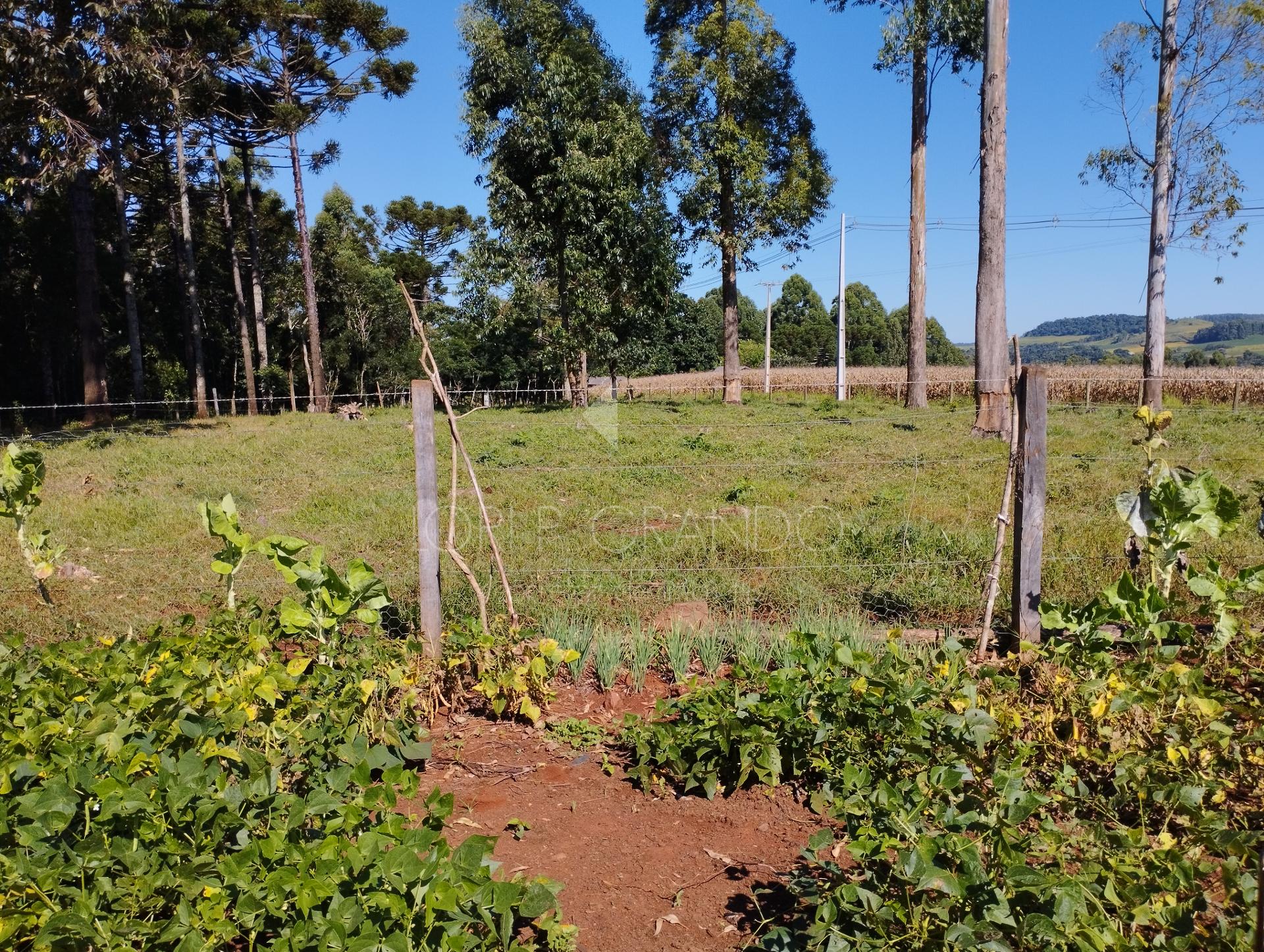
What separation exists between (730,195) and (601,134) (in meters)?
3.52

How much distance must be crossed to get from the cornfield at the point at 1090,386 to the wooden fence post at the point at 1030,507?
12.9 metres

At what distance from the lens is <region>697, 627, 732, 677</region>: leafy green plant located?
367 centimetres

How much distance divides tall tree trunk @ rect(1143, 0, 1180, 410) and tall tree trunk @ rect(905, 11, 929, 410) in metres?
4.11

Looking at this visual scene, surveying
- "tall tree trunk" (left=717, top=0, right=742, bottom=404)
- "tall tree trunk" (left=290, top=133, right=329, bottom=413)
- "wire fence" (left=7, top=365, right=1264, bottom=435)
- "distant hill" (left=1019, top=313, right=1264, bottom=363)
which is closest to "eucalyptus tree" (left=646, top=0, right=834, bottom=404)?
"tall tree trunk" (left=717, top=0, right=742, bottom=404)

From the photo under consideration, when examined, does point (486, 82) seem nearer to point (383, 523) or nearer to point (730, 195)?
Result: point (730, 195)

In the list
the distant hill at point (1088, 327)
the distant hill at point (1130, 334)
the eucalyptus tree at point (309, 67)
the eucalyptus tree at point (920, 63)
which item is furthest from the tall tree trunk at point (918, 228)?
the distant hill at point (1088, 327)

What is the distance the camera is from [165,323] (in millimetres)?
27844

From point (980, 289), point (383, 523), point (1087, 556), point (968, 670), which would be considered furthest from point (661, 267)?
point (968, 670)

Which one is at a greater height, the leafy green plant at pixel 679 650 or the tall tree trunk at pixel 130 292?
the tall tree trunk at pixel 130 292

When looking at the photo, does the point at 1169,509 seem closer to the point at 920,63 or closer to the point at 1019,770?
the point at 1019,770

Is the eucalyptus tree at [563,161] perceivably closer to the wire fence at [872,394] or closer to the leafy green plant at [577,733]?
the wire fence at [872,394]

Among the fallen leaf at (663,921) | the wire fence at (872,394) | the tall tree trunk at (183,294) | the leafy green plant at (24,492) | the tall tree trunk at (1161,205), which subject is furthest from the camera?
the tall tree trunk at (183,294)

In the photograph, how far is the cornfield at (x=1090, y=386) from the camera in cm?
2052

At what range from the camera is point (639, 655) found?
368 cm
